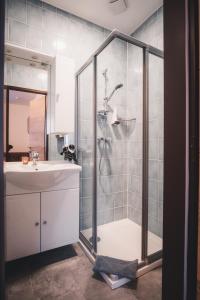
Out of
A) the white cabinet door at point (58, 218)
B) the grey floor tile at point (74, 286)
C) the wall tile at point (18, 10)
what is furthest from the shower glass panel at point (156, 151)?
the wall tile at point (18, 10)

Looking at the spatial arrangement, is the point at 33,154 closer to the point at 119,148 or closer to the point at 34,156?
A: the point at 34,156

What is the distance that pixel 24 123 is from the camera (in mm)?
1675

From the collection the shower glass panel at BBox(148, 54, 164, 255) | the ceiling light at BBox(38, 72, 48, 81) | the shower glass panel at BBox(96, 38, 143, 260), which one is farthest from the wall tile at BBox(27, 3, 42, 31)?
Answer: the shower glass panel at BBox(148, 54, 164, 255)

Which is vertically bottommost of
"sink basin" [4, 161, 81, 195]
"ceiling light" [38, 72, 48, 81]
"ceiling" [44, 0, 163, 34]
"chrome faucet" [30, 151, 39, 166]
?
"sink basin" [4, 161, 81, 195]

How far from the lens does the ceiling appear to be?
183 centimetres

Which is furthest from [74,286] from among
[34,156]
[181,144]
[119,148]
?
[119,148]

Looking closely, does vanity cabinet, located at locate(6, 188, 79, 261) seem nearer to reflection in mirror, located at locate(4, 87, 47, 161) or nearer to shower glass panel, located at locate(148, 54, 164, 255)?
reflection in mirror, located at locate(4, 87, 47, 161)

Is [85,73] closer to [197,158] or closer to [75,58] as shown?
[75,58]

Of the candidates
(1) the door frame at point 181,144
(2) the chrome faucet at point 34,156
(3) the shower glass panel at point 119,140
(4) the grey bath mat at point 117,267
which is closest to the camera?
(1) the door frame at point 181,144

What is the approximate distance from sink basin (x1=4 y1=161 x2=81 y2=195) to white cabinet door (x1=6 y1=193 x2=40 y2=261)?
7 cm

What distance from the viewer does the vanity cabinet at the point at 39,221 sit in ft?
4.50

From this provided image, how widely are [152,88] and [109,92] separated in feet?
1.92

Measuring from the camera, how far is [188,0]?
686 millimetres

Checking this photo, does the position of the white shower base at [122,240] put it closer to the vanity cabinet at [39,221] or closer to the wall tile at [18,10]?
the vanity cabinet at [39,221]
